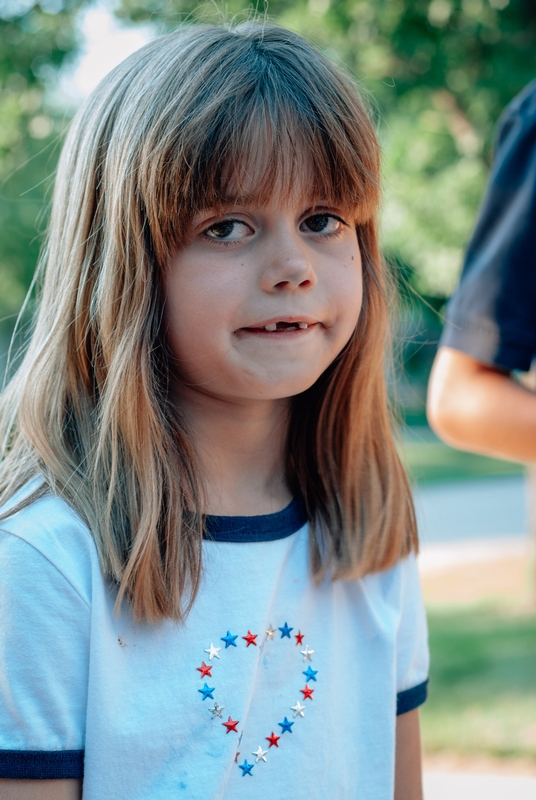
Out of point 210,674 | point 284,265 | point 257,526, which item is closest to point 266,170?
point 284,265

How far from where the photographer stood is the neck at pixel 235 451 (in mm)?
1597

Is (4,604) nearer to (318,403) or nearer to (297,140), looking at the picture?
(318,403)

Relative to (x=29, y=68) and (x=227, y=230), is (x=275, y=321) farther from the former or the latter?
(x=29, y=68)

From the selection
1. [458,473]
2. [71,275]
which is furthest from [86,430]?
[458,473]

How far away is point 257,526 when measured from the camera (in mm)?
1613

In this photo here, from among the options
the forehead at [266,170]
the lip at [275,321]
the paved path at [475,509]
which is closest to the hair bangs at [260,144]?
the forehead at [266,170]

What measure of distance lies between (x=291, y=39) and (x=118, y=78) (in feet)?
1.04

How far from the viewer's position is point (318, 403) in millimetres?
1818

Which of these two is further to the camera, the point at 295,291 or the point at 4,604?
the point at 295,291

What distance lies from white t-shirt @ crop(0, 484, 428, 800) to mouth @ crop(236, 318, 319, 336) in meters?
0.35

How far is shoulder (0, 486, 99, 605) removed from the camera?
4.44ft

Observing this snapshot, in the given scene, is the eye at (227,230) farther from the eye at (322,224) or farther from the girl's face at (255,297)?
the eye at (322,224)

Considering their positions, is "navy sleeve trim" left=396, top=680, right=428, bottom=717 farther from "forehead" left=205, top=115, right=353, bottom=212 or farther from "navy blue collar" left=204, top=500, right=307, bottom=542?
"forehead" left=205, top=115, right=353, bottom=212

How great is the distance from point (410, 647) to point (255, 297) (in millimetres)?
824
